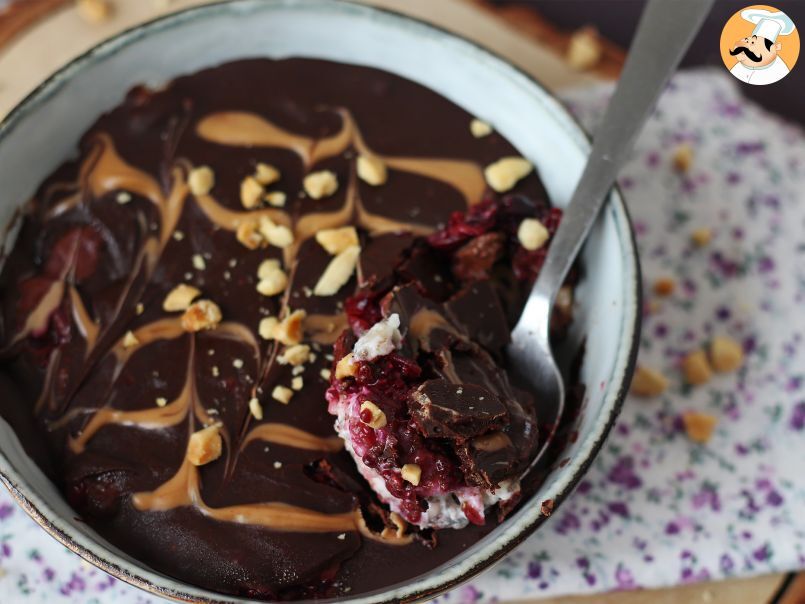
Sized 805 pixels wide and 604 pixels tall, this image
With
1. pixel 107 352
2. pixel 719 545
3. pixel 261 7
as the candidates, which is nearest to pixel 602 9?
pixel 261 7

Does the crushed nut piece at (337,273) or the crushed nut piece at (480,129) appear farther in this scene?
the crushed nut piece at (480,129)

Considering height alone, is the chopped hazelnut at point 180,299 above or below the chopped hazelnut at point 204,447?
above

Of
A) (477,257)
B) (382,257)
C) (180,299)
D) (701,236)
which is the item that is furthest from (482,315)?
(701,236)

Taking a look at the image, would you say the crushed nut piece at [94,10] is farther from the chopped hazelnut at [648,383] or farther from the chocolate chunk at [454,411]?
the chopped hazelnut at [648,383]

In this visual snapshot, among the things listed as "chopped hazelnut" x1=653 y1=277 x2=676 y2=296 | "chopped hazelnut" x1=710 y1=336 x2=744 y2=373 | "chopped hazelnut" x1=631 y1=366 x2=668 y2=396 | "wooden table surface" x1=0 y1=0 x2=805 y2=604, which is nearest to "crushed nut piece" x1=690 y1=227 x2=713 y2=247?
"chopped hazelnut" x1=653 y1=277 x2=676 y2=296

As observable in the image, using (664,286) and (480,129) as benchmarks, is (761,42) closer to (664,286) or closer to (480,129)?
(480,129)

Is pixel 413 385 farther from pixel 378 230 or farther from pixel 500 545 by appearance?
pixel 378 230

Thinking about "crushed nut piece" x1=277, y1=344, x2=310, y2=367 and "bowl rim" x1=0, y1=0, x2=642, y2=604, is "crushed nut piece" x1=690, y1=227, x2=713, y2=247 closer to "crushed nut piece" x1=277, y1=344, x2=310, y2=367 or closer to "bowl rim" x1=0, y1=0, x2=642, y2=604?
"bowl rim" x1=0, y1=0, x2=642, y2=604

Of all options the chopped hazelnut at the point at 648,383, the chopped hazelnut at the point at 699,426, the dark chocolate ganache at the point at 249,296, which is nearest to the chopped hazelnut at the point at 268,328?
the dark chocolate ganache at the point at 249,296
